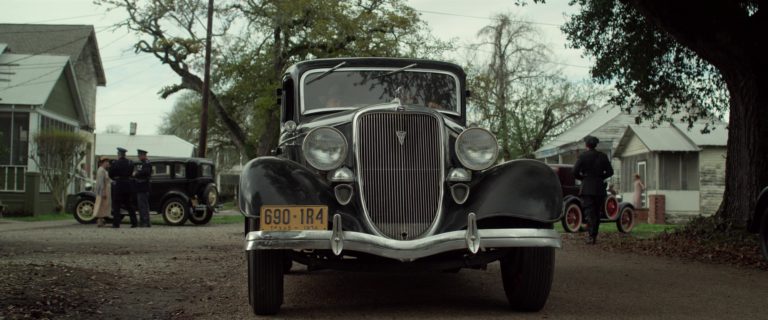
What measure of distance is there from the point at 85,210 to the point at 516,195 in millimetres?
16722

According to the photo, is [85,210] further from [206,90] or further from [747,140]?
[747,140]

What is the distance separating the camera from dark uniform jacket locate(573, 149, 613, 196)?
12867mm

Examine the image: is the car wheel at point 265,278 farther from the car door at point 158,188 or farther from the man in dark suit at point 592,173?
the car door at point 158,188

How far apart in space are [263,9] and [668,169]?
17000mm

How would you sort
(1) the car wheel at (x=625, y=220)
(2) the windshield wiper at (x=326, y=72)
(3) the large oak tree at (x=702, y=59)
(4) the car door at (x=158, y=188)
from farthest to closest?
1. (4) the car door at (x=158, y=188)
2. (1) the car wheel at (x=625, y=220)
3. (3) the large oak tree at (x=702, y=59)
4. (2) the windshield wiper at (x=326, y=72)

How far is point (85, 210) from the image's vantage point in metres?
20.2

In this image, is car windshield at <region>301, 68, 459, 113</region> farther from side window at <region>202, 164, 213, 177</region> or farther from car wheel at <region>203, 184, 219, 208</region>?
side window at <region>202, 164, 213, 177</region>

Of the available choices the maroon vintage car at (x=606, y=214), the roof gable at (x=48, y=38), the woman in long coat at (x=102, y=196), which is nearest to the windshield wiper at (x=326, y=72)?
the maroon vintage car at (x=606, y=214)

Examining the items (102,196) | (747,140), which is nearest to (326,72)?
(747,140)

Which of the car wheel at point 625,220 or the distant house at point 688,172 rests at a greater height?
the distant house at point 688,172

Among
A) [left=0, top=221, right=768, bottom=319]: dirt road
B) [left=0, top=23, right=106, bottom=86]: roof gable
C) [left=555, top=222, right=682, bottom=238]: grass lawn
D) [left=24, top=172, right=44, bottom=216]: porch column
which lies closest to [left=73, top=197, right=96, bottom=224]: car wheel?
[left=24, top=172, right=44, bottom=216]: porch column

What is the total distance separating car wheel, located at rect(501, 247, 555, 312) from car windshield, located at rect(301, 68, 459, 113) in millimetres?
2029

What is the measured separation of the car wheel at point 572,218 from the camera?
17.5m

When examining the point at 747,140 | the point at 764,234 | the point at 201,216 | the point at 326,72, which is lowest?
the point at 201,216
